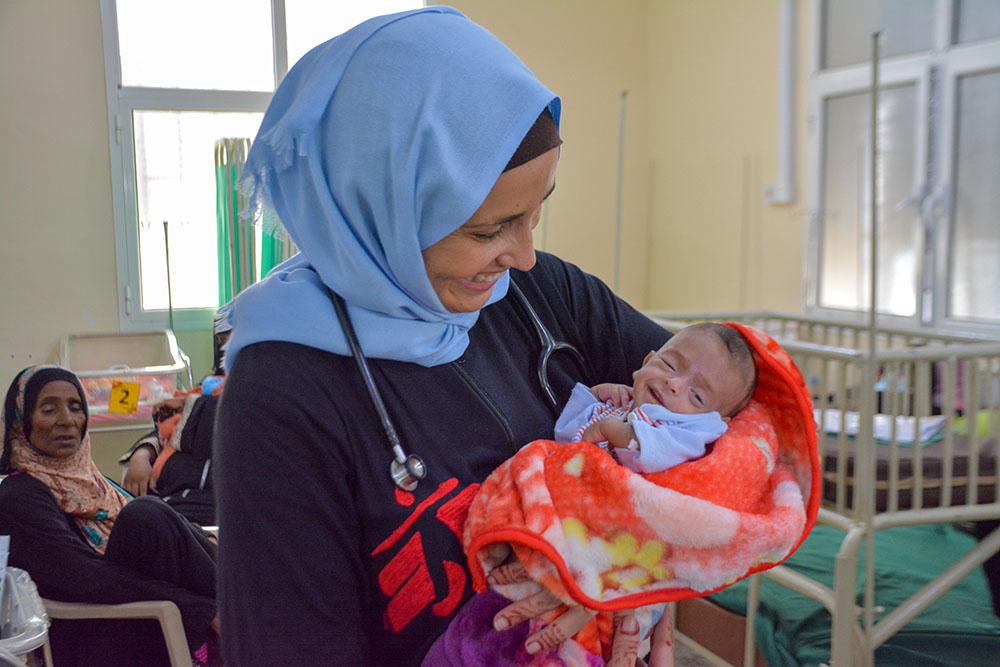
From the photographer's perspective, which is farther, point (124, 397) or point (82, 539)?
point (124, 397)

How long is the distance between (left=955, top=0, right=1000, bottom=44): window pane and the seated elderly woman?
3.21 m

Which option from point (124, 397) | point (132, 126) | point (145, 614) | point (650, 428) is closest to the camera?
point (650, 428)

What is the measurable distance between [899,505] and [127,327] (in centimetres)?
364

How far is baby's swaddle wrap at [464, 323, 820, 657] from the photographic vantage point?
985 millimetres

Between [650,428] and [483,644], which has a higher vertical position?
[650,428]

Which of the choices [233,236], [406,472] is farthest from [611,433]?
[233,236]

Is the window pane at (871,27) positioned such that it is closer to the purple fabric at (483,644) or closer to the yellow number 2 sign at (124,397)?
the yellow number 2 sign at (124,397)

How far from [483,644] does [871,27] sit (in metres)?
3.62

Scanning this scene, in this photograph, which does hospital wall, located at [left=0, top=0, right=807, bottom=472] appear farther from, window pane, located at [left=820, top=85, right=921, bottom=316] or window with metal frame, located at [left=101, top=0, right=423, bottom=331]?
window pane, located at [left=820, top=85, right=921, bottom=316]

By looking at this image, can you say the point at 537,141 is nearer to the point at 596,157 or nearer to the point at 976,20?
the point at 976,20

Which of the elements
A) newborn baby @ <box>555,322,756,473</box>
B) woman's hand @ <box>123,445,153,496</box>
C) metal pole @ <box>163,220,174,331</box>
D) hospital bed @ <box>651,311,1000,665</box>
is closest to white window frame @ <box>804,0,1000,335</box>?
hospital bed @ <box>651,311,1000,665</box>

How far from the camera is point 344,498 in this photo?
0.95 meters

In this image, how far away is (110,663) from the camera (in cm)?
231

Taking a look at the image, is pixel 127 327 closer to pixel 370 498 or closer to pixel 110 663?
pixel 110 663
